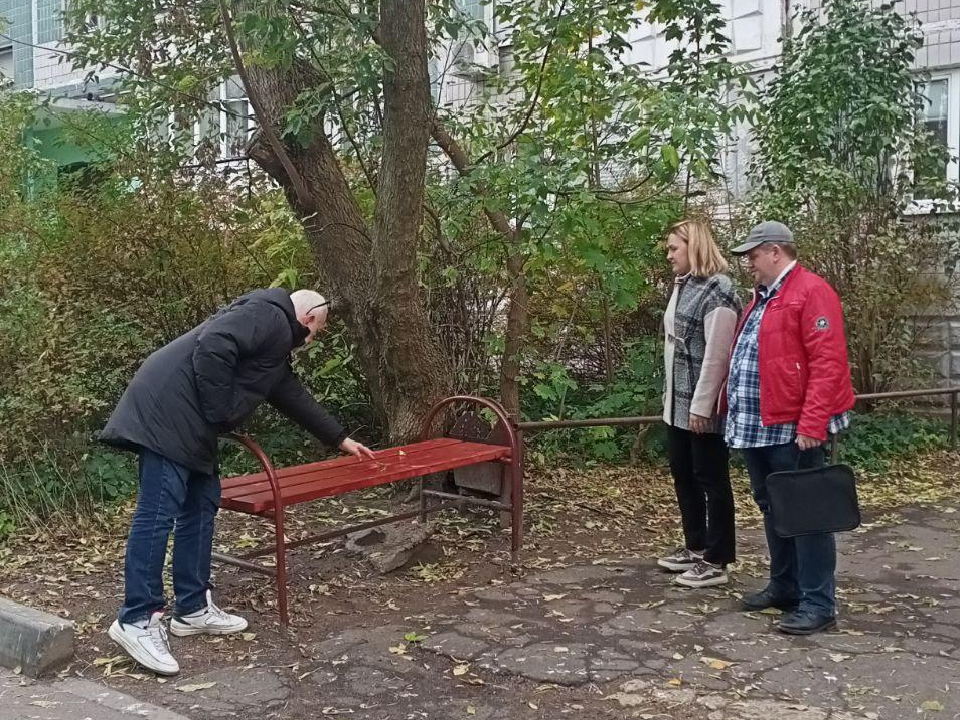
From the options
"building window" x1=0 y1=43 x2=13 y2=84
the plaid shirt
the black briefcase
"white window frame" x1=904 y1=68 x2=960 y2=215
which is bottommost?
the black briefcase

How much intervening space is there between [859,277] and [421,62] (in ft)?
15.7

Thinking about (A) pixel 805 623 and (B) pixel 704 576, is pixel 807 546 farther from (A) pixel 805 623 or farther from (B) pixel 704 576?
(B) pixel 704 576

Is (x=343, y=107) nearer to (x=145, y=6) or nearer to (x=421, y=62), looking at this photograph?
(x=421, y=62)

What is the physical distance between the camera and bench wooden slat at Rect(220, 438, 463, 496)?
16.4 feet

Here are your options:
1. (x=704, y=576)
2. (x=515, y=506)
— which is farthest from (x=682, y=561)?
(x=515, y=506)

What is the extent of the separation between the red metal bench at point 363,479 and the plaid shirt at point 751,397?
1484 millimetres

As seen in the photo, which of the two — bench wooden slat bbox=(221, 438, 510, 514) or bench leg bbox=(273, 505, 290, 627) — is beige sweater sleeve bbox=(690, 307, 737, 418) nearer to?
bench wooden slat bbox=(221, 438, 510, 514)

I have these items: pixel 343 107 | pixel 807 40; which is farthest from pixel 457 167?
pixel 807 40

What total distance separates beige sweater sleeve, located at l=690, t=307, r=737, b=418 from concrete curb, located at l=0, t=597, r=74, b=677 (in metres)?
2.94

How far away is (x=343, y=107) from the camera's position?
6.73 meters

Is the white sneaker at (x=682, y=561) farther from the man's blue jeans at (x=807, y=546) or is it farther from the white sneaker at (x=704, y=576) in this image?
the man's blue jeans at (x=807, y=546)

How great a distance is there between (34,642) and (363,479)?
1.53 metres

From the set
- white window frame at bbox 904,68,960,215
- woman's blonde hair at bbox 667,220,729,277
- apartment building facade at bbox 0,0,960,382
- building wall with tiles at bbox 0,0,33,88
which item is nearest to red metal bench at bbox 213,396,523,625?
woman's blonde hair at bbox 667,220,729,277

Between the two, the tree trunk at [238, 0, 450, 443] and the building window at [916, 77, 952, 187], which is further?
the building window at [916, 77, 952, 187]
